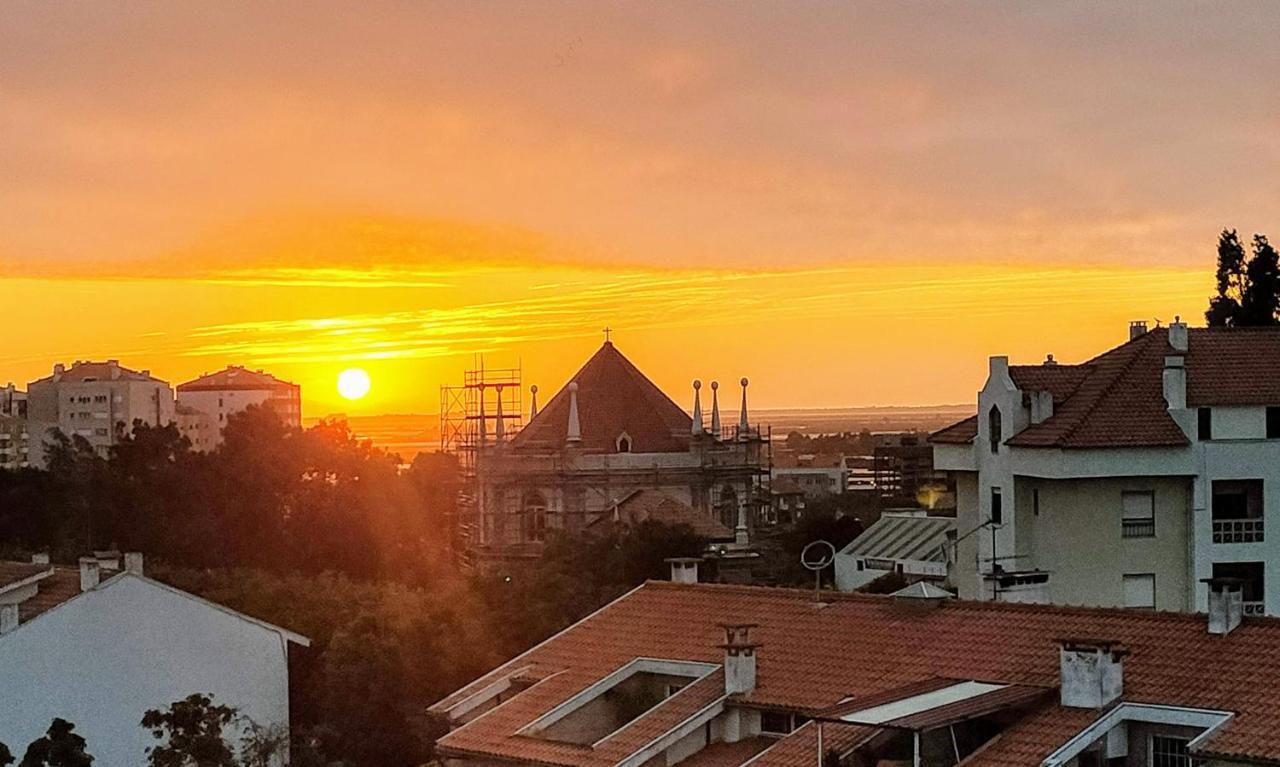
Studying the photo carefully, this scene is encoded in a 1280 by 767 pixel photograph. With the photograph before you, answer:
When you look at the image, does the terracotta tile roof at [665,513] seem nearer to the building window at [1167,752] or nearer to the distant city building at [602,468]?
the distant city building at [602,468]

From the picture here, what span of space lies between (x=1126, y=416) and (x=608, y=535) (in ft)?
60.4

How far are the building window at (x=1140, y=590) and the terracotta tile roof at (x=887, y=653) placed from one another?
14605 millimetres

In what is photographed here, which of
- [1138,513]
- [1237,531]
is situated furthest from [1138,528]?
[1237,531]

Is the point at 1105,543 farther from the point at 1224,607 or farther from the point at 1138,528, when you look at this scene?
the point at 1224,607

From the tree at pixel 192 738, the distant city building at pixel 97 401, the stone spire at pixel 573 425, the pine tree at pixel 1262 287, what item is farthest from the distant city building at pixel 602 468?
the distant city building at pixel 97 401

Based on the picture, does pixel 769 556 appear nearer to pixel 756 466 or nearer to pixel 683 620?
pixel 756 466

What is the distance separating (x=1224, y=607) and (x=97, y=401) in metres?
173

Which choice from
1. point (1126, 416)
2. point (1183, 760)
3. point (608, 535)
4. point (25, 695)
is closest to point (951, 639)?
point (1183, 760)

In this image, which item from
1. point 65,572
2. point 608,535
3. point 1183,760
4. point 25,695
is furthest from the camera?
point 608,535

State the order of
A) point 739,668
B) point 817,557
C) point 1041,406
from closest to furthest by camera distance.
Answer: point 739,668 → point 817,557 → point 1041,406

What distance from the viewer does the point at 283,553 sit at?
72.1 metres

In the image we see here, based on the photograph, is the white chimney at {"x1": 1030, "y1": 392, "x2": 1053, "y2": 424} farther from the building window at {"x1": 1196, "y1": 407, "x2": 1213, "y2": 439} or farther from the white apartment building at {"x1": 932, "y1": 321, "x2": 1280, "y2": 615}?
the building window at {"x1": 1196, "y1": 407, "x2": 1213, "y2": 439}

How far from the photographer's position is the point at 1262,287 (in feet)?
206

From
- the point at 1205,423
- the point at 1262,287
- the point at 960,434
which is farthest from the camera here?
the point at 1262,287
